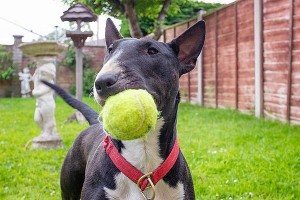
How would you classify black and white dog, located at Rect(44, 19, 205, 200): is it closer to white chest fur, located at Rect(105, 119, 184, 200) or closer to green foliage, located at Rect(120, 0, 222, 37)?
white chest fur, located at Rect(105, 119, 184, 200)

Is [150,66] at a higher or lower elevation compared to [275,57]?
lower

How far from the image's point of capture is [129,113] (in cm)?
227

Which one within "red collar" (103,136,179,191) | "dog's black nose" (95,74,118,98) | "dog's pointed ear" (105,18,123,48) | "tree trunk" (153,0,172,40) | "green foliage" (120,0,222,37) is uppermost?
"green foliage" (120,0,222,37)

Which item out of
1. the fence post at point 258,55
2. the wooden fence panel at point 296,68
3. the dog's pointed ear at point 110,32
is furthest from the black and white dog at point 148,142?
the fence post at point 258,55

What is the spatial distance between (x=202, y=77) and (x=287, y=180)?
8764 millimetres

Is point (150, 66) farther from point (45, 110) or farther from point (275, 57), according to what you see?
point (275, 57)

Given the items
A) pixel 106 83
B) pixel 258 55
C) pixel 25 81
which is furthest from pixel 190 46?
pixel 25 81

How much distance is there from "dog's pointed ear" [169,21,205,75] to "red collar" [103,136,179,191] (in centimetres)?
66

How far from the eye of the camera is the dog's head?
232 cm

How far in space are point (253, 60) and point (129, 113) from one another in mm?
7991

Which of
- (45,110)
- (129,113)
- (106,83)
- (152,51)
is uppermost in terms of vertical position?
(152,51)

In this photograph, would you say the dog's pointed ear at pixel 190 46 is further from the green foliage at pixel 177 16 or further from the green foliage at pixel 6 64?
the green foliage at pixel 6 64

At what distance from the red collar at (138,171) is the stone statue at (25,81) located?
55.9ft

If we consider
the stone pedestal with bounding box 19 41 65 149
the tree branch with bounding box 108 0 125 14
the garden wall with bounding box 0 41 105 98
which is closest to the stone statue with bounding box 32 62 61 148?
the stone pedestal with bounding box 19 41 65 149
